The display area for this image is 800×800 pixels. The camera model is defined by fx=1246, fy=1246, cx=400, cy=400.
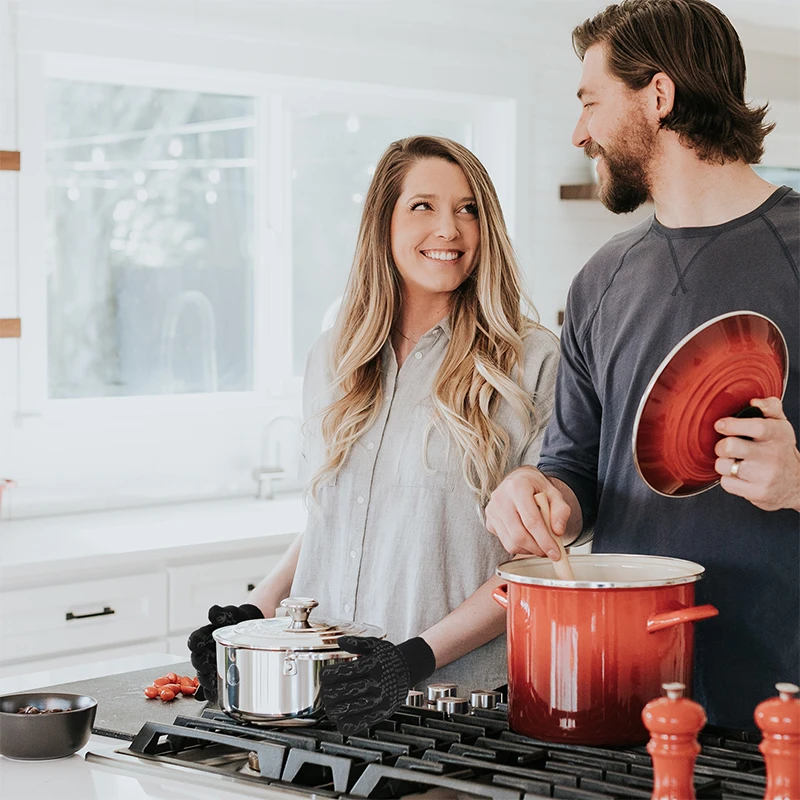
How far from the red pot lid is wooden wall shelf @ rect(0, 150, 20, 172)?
9.16 ft

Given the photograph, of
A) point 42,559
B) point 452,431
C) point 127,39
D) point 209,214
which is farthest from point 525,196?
point 452,431

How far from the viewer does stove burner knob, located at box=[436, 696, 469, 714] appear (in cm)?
151

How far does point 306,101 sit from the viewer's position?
4.62 meters

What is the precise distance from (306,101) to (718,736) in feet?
11.8

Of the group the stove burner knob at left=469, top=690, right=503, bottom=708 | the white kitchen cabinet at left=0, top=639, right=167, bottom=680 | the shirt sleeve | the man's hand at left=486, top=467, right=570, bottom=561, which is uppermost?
the shirt sleeve

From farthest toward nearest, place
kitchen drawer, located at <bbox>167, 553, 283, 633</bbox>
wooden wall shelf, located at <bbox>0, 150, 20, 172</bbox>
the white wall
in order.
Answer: the white wall
wooden wall shelf, located at <bbox>0, 150, 20, 172</bbox>
kitchen drawer, located at <bbox>167, 553, 283, 633</bbox>

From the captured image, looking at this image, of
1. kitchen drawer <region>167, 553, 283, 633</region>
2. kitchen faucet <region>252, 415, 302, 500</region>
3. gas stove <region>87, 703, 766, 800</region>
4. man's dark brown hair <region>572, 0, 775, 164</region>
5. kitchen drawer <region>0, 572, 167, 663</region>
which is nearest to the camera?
gas stove <region>87, 703, 766, 800</region>

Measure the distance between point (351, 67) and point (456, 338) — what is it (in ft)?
8.20

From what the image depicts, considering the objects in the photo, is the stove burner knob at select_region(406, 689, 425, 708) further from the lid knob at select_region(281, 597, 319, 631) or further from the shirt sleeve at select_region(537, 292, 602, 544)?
the shirt sleeve at select_region(537, 292, 602, 544)

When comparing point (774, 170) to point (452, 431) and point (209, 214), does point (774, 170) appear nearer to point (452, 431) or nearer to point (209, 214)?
point (209, 214)

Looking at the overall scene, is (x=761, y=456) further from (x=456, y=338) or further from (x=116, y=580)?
(x=116, y=580)

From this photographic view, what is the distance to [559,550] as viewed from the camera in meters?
1.50

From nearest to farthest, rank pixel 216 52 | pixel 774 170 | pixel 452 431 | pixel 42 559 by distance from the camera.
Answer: pixel 452 431, pixel 42 559, pixel 216 52, pixel 774 170

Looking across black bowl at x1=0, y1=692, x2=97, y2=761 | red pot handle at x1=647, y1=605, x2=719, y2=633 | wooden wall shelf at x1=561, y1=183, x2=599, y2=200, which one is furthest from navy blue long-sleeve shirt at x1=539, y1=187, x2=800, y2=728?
wooden wall shelf at x1=561, y1=183, x2=599, y2=200
